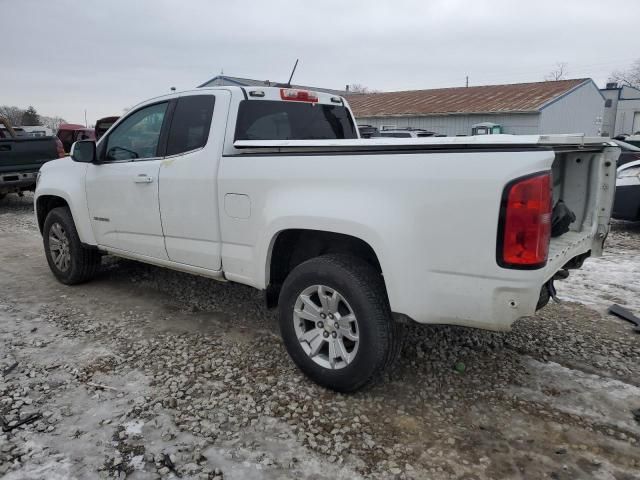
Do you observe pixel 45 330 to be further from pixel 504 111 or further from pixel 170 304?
pixel 504 111

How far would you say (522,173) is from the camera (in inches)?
91.7

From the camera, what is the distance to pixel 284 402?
3.08 m

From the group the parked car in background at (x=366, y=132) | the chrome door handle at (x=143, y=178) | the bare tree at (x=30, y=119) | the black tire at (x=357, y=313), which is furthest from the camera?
the bare tree at (x=30, y=119)

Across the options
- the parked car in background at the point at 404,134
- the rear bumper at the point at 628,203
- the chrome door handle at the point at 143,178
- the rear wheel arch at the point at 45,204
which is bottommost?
the rear bumper at the point at 628,203

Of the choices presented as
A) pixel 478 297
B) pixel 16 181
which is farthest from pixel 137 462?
pixel 16 181

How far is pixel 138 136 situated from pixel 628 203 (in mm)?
7249

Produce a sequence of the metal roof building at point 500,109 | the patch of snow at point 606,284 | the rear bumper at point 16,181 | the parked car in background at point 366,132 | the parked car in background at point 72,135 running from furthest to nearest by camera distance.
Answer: the metal roof building at point 500,109, the parked car in background at point 72,135, the rear bumper at point 16,181, the parked car in background at point 366,132, the patch of snow at point 606,284

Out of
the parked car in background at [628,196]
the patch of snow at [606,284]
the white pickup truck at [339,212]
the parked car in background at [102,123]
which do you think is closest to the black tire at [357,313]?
the white pickup truck at [339,212]

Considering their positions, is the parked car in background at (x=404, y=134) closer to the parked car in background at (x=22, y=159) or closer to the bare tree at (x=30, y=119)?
the parked car in background at (x=22, y=159)

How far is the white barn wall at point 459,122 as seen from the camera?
80.0ft

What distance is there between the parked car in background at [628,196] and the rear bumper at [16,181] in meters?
10.8

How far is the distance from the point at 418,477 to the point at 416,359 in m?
1.27

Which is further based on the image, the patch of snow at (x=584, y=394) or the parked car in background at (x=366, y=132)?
the parked car in background at (x=366, y=132)

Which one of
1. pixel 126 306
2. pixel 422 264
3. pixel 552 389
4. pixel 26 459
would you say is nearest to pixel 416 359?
pixel 552 389
